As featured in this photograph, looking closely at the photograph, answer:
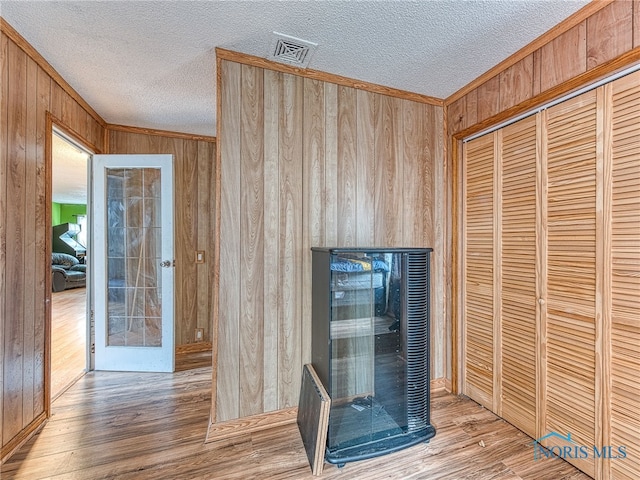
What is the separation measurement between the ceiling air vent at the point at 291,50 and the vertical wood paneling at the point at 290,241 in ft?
0.37

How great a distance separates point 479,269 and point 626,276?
0.83 metres

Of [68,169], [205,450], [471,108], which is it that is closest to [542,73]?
[471,108]

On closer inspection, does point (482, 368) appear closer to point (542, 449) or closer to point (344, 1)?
point (542, 449)

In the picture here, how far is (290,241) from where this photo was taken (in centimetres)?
195

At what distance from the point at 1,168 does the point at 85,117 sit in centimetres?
125

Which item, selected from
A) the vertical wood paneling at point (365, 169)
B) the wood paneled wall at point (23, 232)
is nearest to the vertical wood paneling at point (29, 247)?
the wood paneled wall at point (23, 232)

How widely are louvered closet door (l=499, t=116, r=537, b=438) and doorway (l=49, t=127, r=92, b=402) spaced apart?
3.21 metres

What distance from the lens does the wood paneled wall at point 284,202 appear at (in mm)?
1825

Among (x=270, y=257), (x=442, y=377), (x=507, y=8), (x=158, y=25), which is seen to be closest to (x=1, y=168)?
(x=158, y=25)

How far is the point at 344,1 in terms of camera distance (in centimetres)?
140

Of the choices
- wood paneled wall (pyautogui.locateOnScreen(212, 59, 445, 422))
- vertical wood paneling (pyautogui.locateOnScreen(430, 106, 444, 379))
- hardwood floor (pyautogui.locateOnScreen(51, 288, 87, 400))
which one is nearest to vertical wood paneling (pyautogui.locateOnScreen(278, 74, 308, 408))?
wood paneled wall (pyautogui.locateOnScreen(212, 59, 445, 422))

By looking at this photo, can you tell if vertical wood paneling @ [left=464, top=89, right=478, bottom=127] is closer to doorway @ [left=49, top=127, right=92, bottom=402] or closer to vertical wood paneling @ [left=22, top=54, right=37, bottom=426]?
vertical wood paneling @ [left=22, top=54, right=37, bottom=426]

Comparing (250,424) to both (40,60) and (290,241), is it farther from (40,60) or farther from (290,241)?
(40,60)

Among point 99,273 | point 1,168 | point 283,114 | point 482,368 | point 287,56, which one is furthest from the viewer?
point 99,273
